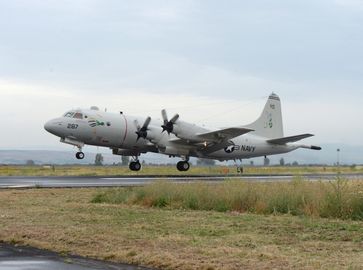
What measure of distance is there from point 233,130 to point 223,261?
37.7 meters

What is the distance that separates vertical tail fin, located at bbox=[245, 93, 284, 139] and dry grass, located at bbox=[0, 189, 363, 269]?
126ft

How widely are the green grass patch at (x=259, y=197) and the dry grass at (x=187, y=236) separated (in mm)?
951

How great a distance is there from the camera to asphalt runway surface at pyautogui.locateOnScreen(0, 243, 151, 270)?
990 cm

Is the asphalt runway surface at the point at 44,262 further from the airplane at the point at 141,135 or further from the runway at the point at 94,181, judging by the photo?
the airplane at the point at 141,135

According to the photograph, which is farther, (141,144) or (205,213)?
(141,144)

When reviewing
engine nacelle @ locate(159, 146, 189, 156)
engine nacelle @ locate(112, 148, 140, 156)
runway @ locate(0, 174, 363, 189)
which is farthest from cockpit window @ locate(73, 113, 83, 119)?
runway @ locate(0, 174, 363, 189)

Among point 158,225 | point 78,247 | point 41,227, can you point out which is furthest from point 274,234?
point 41,227

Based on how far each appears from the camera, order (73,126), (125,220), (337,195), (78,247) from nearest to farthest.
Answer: (78,247)
(125,220)
(337,195)
(73,126)

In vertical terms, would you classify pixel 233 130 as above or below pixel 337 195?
above

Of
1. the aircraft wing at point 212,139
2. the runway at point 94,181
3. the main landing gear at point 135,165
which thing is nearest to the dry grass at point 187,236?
the runway at point 94,181

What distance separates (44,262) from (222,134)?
127 ft

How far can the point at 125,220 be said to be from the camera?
659 inches

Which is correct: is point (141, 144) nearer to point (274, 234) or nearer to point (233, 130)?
point (233, 130)

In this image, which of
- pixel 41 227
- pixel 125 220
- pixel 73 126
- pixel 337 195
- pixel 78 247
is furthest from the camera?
pixel 73 126
